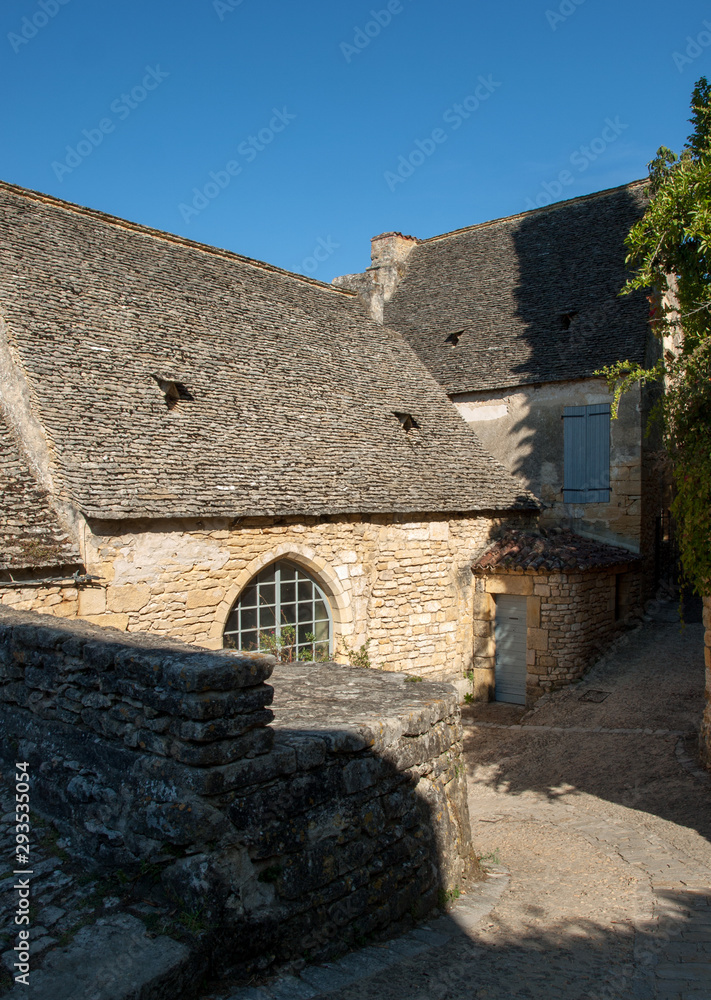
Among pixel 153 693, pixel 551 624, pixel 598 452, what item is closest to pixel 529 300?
pixel 598 452

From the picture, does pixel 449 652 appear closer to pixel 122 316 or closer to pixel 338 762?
pixel 122 316

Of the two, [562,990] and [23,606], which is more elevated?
[23,606]

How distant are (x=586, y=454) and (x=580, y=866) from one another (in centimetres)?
881

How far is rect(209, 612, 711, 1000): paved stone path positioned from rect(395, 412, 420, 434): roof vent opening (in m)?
4.96

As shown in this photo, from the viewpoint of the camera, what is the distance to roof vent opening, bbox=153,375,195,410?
32.4ft

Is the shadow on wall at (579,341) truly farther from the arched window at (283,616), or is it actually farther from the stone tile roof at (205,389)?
the arched window at (283,616)

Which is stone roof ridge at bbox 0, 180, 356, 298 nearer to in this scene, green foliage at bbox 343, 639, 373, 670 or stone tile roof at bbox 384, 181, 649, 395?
stone tile roof at bbox 384, 181, 649, 395

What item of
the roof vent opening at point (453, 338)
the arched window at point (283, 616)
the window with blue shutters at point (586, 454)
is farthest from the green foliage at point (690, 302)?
the roof vent opening at point (453, 338)

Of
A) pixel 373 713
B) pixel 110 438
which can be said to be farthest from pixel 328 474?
pixel 373 713

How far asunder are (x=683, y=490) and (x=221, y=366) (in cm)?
675

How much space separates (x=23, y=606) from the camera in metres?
7.23

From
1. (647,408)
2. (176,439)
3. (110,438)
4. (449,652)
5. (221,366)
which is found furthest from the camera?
(647,408)
